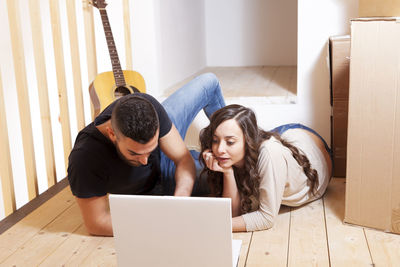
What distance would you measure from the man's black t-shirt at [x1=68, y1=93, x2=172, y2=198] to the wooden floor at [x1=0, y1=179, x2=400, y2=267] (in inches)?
8.5

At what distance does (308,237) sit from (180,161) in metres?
0.53

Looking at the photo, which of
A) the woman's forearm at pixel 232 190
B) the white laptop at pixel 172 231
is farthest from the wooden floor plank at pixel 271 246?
the white laptop at pixel 172 231

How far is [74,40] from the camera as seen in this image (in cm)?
252

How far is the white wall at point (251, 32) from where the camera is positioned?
3744mm

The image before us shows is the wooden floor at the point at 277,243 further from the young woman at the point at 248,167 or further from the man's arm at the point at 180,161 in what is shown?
the man's arm at the point at 180,161

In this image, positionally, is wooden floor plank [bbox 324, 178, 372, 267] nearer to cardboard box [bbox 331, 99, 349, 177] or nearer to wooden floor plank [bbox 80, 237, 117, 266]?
cardboard box [bbox 331, 99, 349, 177]

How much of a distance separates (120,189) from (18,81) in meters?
0.69

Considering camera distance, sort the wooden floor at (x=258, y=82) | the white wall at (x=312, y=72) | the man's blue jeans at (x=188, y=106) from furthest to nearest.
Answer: the wooden floor at (x=258, y=82), the white wall at (x=312, y=72), the man's blue jeans at (x=188, y=106)


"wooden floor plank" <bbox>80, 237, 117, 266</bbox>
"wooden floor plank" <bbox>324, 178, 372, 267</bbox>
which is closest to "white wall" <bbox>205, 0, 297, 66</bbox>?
"wooden floor plank" <bbox>324, 178, 372, 267</bbox>

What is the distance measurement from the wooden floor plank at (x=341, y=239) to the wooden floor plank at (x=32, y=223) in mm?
1089

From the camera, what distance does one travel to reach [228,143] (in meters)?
1.75

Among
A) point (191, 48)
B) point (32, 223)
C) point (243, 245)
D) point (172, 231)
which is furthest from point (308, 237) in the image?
point (191, 48)

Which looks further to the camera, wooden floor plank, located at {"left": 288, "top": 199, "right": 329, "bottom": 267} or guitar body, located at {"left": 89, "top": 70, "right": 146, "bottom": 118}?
guitar body, located at {"left": 89, "top": 70, "right": 146, "bottom": 118}

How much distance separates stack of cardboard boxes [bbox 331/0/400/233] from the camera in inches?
66.1
